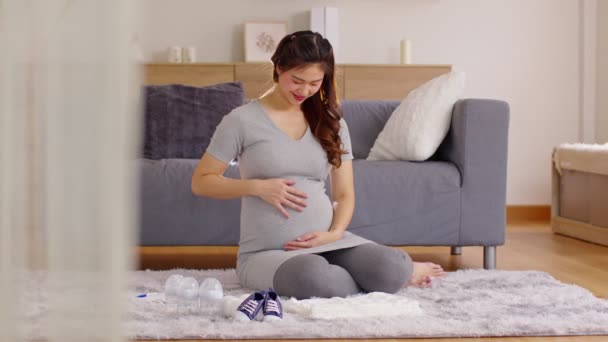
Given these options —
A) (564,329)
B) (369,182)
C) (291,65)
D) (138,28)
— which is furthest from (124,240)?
(369,182)

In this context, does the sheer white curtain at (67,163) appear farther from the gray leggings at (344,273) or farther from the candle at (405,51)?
the candle at (405,51)

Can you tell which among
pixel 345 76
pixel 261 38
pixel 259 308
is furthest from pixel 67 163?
pixel 261 38

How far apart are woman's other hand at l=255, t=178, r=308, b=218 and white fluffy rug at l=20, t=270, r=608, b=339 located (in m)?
0.27

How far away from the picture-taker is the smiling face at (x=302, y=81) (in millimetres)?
2467

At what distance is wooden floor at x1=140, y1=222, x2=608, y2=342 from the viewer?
3.25m

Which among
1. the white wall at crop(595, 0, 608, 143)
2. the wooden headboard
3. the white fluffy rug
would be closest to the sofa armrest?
the white fluffy rug

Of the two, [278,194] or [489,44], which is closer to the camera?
[278,194]

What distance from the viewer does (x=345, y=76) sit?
213 inches

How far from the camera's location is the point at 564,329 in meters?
2.12

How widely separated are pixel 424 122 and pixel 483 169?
293mm

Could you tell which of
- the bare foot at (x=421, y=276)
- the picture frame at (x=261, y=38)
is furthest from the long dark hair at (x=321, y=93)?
the picture frame at (x=261, y=38)

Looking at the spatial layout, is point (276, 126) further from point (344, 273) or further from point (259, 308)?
point (259, 308)

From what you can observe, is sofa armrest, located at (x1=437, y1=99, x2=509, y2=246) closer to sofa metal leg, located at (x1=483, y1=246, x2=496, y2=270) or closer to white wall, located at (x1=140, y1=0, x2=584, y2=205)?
sofa metal leg, located at (x1=483, y1=246, x2=496, y2=270)

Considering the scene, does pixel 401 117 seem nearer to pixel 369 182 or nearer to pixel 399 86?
pixel 369 182
